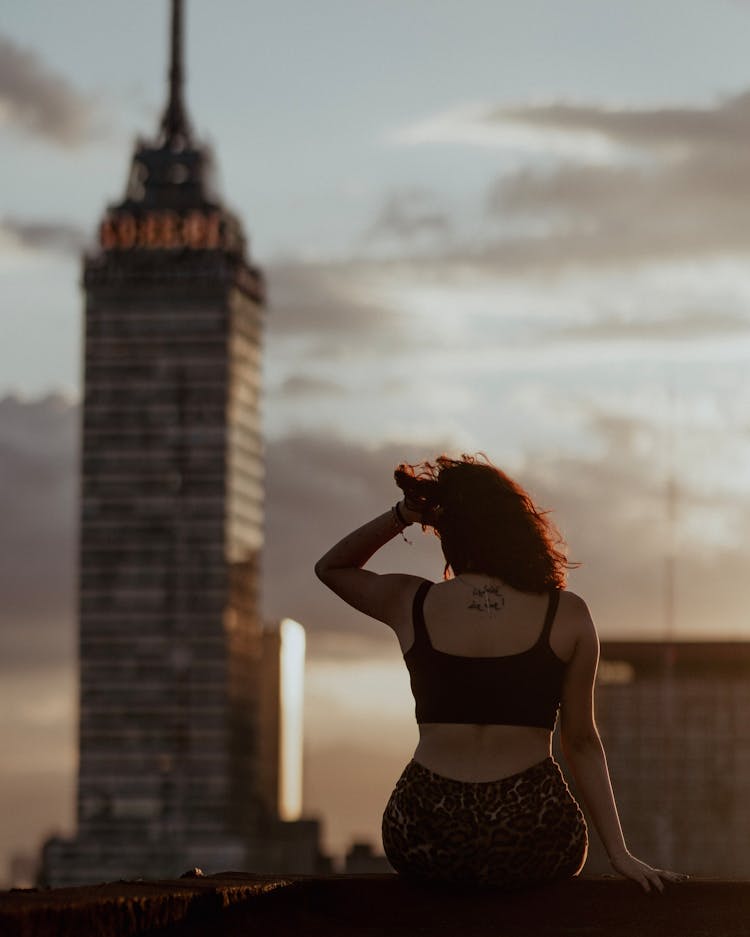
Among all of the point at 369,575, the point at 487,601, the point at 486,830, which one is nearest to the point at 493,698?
the point at 487,601

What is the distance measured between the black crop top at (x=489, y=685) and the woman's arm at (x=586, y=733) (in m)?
0.09

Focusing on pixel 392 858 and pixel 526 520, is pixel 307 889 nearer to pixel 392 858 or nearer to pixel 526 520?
pixel 392 858

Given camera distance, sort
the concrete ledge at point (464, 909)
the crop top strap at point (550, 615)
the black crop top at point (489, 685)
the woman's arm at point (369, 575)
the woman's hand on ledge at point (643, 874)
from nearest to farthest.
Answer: the concrete ledge at point (464, 909) → the woman's hand on ledge at point (643, 874) → the black crop top at point (489, 685) → the crop top strap at point (550, 615) → the woman's arm at point (369, 575)

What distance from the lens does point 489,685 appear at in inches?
614

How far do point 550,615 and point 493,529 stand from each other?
591 millimetres

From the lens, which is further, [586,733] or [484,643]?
[586,733]

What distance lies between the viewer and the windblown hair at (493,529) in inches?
626

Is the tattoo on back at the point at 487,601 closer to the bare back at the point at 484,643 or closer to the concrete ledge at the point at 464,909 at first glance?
the bare back at the point at 484,643

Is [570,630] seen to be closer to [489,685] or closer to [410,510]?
[489,685]

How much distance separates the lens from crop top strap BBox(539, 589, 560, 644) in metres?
15.7

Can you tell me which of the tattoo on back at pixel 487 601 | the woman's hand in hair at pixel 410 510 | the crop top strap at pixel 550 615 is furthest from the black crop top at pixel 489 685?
the woman's hand in hair at pixel 410 510

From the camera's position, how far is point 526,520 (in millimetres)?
16016

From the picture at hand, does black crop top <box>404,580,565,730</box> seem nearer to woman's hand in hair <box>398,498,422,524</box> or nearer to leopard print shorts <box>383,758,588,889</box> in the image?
leopard print shorts <box>383,758,588,889</box>

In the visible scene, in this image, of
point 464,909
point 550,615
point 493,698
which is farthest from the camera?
point 550,615
